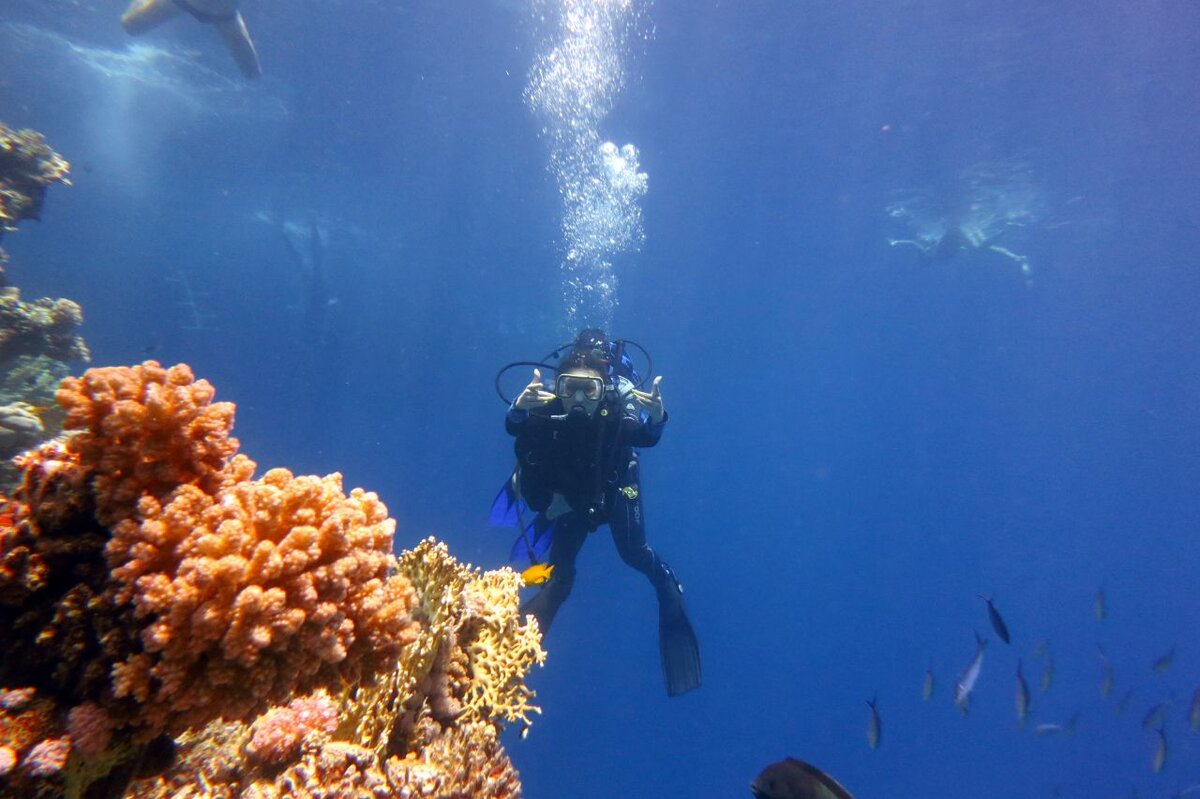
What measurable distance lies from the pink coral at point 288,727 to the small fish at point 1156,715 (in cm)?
1362

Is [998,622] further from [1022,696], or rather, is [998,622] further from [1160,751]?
[1160,751]

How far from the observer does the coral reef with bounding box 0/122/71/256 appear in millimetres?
7078

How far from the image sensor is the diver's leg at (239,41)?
13.9 meters

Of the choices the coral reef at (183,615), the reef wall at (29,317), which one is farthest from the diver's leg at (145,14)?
the coral reef at (183,615)

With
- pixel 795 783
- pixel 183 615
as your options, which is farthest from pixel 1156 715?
pixel 183 615

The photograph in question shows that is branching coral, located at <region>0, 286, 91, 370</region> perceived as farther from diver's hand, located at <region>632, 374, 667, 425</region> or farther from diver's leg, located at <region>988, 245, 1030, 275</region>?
diver's leg, located at <region>988, 245, 1030, 275</region>

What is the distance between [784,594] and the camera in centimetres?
8906

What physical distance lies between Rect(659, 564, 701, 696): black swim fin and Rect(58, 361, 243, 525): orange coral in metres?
7.41

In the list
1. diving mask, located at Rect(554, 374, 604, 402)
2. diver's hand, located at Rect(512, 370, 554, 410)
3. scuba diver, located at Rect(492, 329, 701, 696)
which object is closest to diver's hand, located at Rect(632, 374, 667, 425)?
scuba diver, located at Rect(492, 329, 701, 696)

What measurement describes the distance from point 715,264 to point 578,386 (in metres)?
32.0

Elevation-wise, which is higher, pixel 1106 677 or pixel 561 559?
pixel 561 559

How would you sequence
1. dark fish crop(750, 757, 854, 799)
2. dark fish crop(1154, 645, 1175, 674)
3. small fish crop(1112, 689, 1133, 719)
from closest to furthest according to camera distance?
1. dark fish crop(750, 757, 854, 799)
2. dark fish crop(1154, 645, 1175, 674)
3. small fish crop(1112, 689, 1133, 719)

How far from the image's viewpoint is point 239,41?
1445cm

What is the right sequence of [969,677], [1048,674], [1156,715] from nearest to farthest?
[969,677] < [1048,674] < [1156,715]
